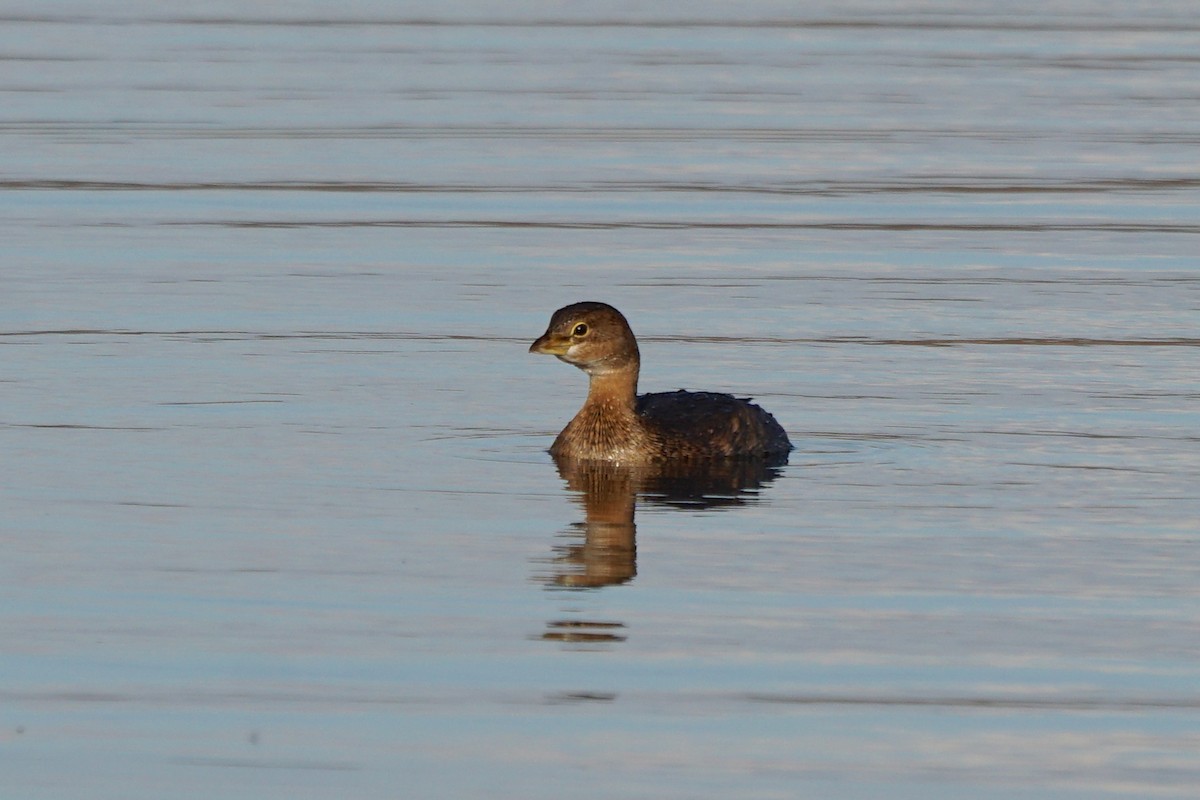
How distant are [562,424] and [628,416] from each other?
36.5 inches

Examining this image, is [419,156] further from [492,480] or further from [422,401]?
[492,480]

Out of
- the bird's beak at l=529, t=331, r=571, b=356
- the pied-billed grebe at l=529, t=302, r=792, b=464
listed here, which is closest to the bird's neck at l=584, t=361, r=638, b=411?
the pied-billed grebe at l=529, t=302, r=792, b=464

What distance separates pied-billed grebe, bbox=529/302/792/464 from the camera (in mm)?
15086

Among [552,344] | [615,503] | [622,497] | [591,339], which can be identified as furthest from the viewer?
[591,339]

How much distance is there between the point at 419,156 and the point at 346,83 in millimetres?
6695

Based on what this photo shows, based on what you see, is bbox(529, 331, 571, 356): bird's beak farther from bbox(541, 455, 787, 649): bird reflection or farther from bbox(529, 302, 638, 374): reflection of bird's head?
bbox(541, 455, 787, 649): bird reflection

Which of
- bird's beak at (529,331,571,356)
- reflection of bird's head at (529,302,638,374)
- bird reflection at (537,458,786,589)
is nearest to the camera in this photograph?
bird reflection at (537,458,786,589)

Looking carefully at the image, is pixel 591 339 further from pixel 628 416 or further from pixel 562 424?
pixel 562 424

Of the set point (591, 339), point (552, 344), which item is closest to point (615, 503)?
point (552, 344)

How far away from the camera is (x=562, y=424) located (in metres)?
16.2

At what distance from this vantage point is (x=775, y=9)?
159ft

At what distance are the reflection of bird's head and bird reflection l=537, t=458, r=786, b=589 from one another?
0.66 meters

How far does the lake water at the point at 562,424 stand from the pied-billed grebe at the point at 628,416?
0.32 metres

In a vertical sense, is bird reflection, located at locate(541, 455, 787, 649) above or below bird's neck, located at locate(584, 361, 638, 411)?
below
